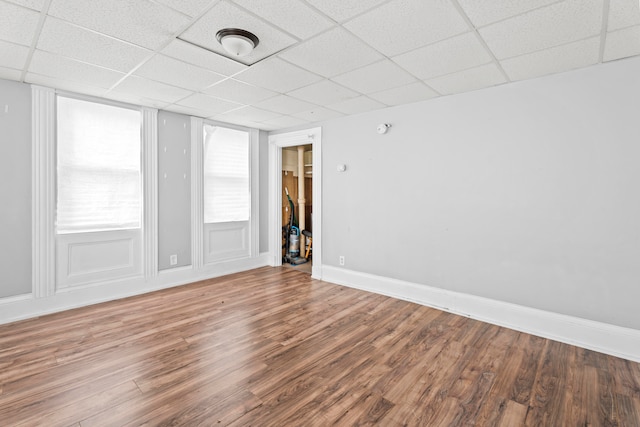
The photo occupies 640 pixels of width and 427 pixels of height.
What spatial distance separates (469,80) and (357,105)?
132 cm

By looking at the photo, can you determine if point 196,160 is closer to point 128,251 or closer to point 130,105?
point 130,105

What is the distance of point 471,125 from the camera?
3264 mm

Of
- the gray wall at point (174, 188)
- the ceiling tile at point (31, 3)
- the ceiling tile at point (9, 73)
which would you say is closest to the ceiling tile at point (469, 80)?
the ceiling tile at point (31, 3)

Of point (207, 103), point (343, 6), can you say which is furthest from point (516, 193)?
point (207, 103)

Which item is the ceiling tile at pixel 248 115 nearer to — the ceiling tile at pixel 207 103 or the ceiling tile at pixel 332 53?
the ceiling tile at pixel 207 103

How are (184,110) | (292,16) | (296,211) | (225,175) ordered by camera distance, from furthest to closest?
(296,211) → (225,175) → (184,110) → (292,16)

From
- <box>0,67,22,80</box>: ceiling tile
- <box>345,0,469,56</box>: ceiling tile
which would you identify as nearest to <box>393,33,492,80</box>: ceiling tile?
<box>345,0,469,56</box>: ceiling tile

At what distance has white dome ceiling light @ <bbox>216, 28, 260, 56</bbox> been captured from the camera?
2076 millimetres

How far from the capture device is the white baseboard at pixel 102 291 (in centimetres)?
311

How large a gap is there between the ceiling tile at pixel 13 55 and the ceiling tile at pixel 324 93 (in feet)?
7.50

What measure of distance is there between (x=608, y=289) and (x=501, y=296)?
826 mm

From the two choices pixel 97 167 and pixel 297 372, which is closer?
pixel 297 372

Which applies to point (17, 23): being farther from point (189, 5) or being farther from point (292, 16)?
point (292, 16)

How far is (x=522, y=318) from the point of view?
2.94 metres
